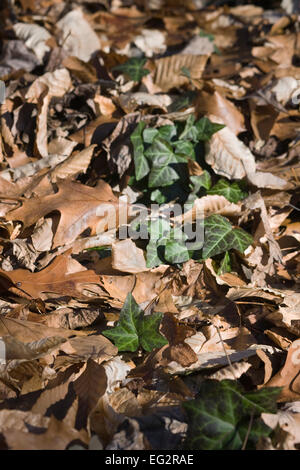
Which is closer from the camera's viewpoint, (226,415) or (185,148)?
(226,415)

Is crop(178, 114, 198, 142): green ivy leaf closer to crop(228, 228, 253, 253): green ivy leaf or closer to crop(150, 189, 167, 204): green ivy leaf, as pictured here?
crop(150, 189, 167, 204): green ivy leaf

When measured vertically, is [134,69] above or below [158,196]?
above

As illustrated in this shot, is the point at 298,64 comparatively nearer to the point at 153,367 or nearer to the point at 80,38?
the point at 80,38

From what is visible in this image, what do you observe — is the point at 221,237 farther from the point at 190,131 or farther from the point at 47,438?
the point at 47,438

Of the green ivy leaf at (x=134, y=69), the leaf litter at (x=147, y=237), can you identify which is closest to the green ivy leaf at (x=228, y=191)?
the leaf litter at (x=147, y=237)

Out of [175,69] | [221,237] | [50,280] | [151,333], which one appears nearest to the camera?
[151,333]

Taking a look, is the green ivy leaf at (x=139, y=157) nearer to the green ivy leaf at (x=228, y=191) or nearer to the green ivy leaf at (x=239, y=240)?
the green ivy leaf at (x=228, y=191)

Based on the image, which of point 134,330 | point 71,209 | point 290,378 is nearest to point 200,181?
point 71,209

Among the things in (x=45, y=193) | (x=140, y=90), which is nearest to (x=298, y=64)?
(x=140, y=90)
